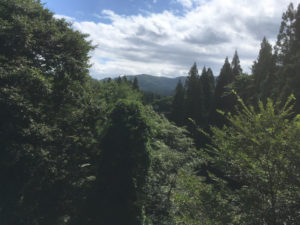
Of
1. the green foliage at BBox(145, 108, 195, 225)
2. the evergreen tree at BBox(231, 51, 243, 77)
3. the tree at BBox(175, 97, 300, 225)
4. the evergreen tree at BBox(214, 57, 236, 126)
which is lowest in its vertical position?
the green foliage at BBox(145, 108, 195, 225)

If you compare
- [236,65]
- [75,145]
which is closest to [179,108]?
[236,65]

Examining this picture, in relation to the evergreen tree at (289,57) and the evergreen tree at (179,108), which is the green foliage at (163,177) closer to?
the evergreen tree at (289,57)

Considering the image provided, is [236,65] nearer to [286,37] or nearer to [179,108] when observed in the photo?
[179,108]

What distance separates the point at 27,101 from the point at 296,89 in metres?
13.2

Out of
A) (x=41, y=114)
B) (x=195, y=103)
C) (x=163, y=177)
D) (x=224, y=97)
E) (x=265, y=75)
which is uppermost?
(x=265, y=75)

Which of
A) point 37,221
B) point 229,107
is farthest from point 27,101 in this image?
point 229,107

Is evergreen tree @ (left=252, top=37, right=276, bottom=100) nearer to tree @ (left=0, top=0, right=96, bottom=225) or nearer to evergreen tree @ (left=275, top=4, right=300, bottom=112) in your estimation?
evergreen tree @ (left=275, top=4, right=300, bottom=112)

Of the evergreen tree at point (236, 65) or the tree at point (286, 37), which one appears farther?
the evergreen tree at point (236, 65)

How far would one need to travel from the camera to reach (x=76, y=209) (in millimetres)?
10375

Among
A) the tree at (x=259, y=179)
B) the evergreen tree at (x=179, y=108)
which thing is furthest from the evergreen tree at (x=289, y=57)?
the evergreen tree at (x=179, y=108)

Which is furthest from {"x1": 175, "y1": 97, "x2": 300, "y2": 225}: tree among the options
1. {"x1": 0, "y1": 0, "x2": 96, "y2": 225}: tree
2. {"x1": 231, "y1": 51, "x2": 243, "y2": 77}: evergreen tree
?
{"x1": 231, "y1": 51, "x2": 243, "y2": 77}: evergreen tree

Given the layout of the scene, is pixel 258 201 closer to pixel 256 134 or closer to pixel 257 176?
pixel 257 176

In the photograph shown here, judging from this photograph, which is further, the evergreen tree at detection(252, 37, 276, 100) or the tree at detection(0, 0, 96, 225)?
the evergreen tree at detection(252, 37, 276, 100)

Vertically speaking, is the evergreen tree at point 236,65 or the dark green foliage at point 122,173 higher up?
the evergreen tree at point 236,65
